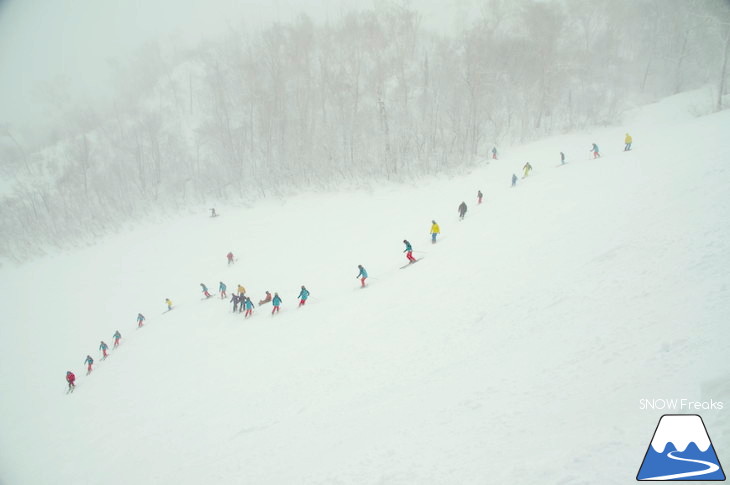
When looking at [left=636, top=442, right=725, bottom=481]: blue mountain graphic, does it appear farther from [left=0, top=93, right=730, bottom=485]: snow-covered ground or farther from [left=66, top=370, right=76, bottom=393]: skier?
[left=66, top=370, right=76, bottom=393]: skier

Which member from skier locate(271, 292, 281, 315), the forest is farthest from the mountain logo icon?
the forest

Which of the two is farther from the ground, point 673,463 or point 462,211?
point 462,211

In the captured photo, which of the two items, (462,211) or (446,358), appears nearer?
(446,358)

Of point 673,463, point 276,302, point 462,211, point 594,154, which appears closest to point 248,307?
point 276,302

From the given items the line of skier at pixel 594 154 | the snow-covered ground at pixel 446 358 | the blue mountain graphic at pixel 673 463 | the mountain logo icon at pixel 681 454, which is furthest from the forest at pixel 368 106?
the blue mountain graphic at pixel 673 463

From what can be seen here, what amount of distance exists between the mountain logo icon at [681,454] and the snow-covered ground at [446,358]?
0.38ft

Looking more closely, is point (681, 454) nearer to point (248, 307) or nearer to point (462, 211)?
point (248, 307)

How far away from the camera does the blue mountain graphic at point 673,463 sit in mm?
3760

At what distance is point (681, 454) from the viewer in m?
4.13

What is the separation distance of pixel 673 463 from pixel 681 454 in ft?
0.64

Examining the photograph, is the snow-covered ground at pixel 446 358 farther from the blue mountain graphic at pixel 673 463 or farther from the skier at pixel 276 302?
the skier at pixel 276 302

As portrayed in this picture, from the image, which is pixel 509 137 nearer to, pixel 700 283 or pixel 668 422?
pixel 700 283

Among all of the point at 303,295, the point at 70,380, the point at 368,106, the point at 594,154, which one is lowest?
the point at 70,380

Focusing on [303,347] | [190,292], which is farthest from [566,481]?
[190,292]
